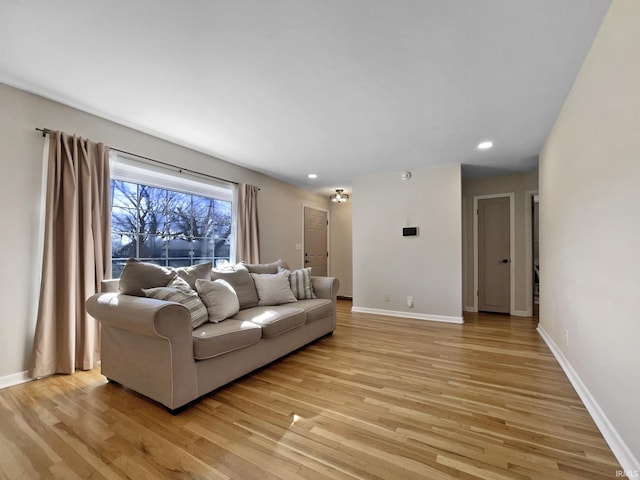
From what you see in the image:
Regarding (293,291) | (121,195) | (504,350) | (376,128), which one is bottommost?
(504,350)

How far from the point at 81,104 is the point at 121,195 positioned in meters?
0.91

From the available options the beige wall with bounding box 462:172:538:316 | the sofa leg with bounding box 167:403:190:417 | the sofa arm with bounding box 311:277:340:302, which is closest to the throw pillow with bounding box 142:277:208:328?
the sofa leg with bounding box 167:403:190:417

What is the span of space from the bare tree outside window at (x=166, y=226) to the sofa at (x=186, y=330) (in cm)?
92

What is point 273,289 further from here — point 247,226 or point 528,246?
point 528,246

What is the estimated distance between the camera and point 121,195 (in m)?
3.14

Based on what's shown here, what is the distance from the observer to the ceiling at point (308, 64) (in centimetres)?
159

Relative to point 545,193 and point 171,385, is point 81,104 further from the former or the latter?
point 545,193

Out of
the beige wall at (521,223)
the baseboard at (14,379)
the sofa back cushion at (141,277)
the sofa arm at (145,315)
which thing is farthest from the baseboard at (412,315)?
the baseboard at (14,379)

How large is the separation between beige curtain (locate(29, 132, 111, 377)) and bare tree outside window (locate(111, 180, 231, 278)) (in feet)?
1.19

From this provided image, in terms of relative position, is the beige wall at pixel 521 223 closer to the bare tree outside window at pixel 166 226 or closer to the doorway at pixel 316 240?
the doorway at pixel 316 240

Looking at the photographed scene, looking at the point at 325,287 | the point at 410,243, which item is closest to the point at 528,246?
the point at 410,243

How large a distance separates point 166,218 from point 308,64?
2.60 metres

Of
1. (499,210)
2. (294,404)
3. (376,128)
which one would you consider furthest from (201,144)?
(499,210)

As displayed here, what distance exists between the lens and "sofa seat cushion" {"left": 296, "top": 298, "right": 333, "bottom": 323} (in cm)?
318
